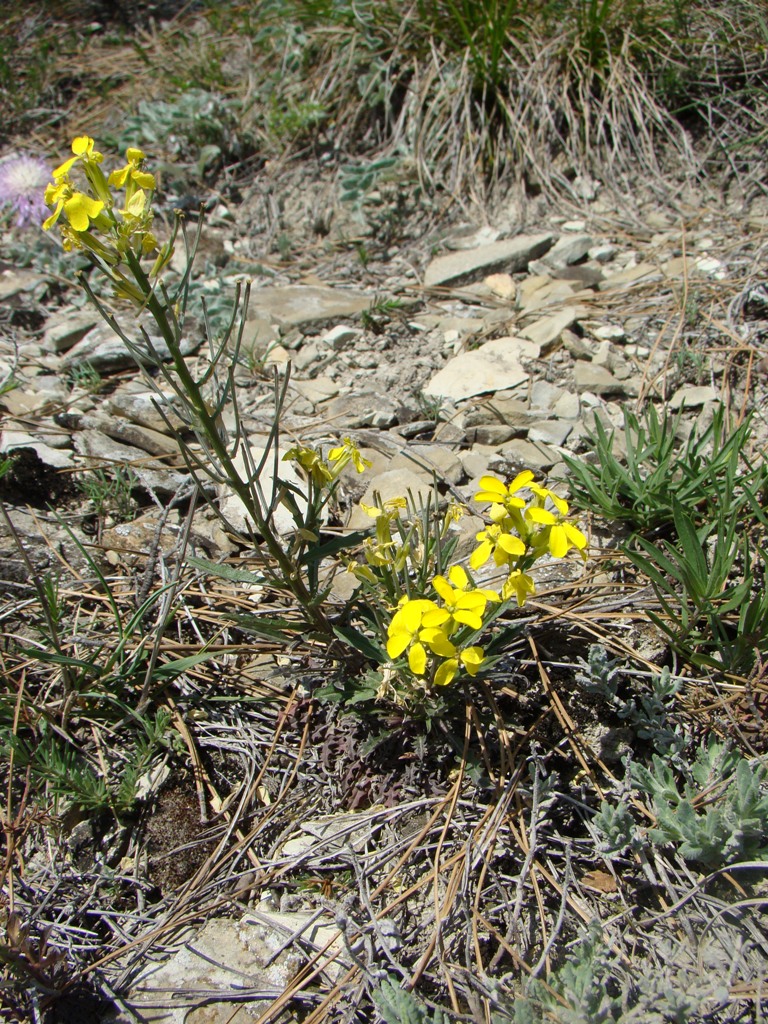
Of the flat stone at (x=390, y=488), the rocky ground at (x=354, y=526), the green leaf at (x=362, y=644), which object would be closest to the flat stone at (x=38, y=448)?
the rocky ground at (x=354, y=526)

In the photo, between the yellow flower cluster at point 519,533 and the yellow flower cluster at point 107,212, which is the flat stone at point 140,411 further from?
the yellow flower cluster at point 519,533

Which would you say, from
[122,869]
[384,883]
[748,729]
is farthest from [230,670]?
[748,729]

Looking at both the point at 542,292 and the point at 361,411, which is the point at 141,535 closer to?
the point at 361,411

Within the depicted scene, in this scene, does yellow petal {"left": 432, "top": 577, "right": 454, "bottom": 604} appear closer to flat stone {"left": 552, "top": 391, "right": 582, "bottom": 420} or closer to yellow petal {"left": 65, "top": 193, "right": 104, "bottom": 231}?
yellow petal {"left": 65, "top": 193, "right": 104, "bottom": 231}

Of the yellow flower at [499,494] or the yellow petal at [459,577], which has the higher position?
the yellow flower at [499,494]

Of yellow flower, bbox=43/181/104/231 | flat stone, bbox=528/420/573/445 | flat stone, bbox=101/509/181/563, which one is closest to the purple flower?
flat stone, bbox=101/509/181/563

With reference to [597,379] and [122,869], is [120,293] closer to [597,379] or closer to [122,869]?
[122,869]
